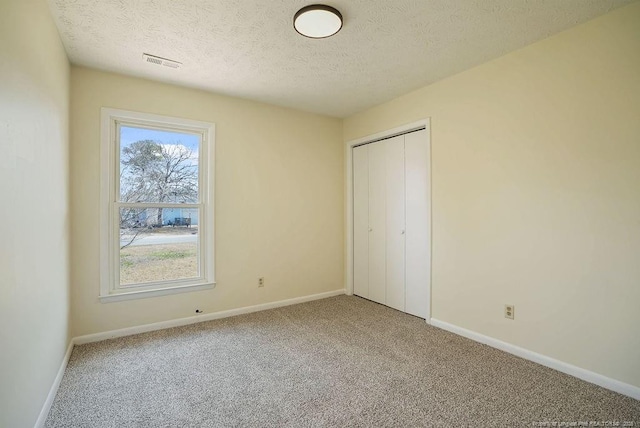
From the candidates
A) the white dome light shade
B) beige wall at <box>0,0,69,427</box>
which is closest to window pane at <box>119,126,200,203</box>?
beige wall at <box>0,0,69,427</box>

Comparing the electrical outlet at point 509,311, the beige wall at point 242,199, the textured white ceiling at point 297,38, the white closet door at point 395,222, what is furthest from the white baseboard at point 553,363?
the textured white ceiling at point 297,38

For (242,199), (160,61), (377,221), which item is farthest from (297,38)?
(377,221)

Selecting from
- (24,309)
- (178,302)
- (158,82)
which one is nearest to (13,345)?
(24,309)

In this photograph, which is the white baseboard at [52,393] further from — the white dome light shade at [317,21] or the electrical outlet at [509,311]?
the electrical outlet at [509,311]

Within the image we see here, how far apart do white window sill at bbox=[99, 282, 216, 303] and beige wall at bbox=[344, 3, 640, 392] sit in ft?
8.20

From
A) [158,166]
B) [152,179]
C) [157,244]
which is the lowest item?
[157,244]

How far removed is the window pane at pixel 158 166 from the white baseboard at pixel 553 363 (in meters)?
3.07

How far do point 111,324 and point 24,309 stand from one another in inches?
62.2

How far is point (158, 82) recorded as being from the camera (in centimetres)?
311

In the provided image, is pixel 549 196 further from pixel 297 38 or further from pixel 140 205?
pixel 140 205

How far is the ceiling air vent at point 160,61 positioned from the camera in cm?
260

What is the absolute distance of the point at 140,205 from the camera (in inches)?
120

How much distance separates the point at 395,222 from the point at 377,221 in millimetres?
299

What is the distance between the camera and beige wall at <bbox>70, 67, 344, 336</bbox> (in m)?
2.77
